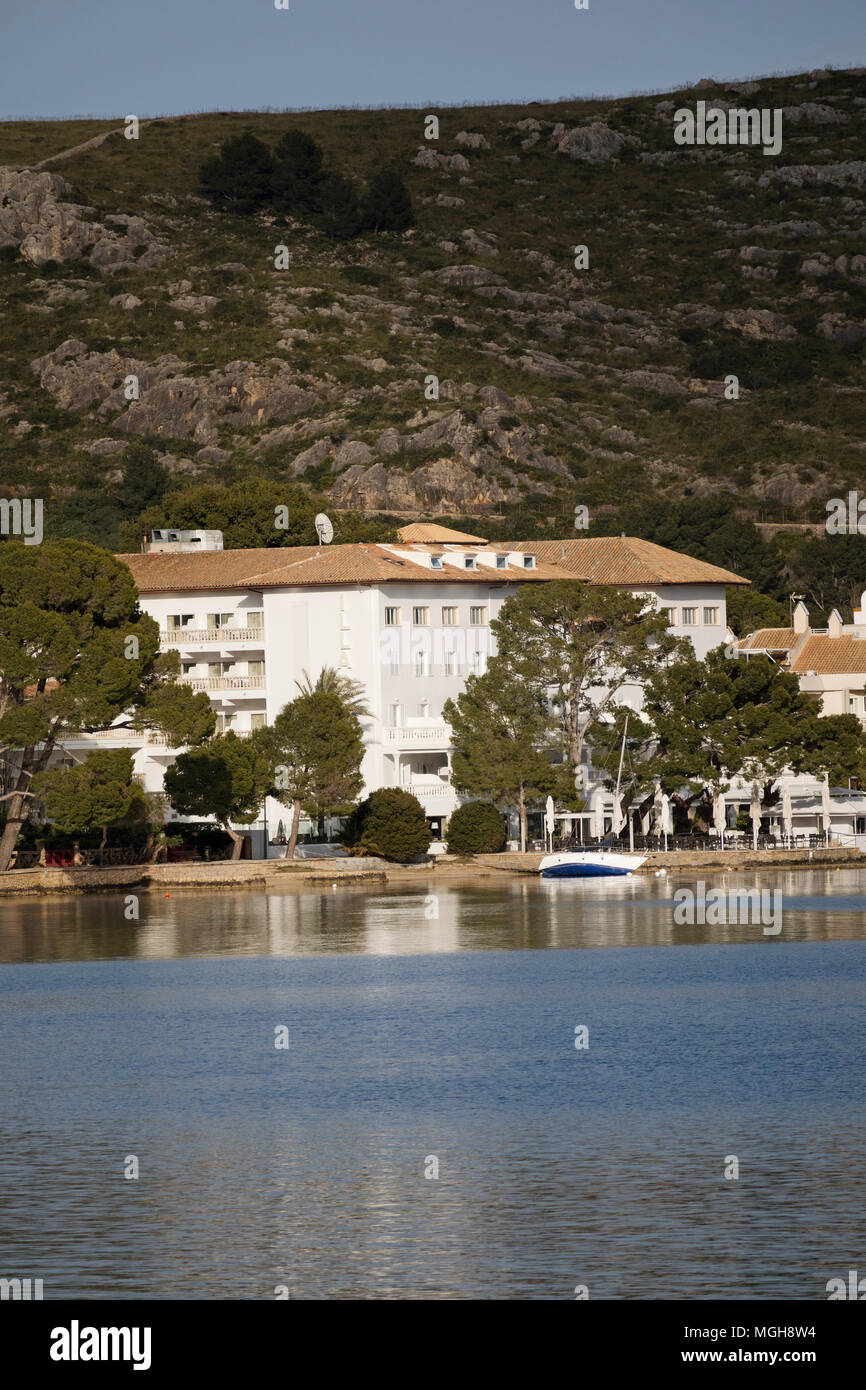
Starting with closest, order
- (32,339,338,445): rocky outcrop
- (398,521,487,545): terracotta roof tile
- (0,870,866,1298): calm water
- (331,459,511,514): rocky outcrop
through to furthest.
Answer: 1. (0,870,866,1298): calm water
2. (398,521,487,545): terracotta roof tile
3. (331,459,511,514): rocky outcrop
4. (32,339,338,445): rocky outcrop

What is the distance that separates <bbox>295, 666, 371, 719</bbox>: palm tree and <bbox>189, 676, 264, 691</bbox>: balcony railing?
2433mm

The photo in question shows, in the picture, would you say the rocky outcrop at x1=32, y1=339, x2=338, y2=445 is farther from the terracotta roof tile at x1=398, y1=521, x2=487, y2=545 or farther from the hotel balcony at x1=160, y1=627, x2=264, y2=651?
the hotel balcony at x1=160, y1=627, x2=264, y2=651

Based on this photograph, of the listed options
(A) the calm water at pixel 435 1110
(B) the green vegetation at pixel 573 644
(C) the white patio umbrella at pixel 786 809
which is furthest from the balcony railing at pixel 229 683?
(A) the calm water at pixel 435 1110

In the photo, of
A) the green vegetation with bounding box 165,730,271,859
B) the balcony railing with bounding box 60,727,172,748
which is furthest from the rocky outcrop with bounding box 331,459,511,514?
the green vegetation with bounding box 165,730,271,859

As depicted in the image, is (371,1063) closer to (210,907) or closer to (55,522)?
(210,907)

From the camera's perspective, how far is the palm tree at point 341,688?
99.1 metres

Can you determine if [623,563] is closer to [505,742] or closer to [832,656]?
[832,656]

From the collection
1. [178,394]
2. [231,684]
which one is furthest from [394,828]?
[178,394]

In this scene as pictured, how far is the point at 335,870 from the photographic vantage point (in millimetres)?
93062

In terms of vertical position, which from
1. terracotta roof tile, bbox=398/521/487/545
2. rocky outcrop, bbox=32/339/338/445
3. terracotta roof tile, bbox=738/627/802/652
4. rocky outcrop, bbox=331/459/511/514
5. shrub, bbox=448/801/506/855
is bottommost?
shrub, bbox=448/801/506/855

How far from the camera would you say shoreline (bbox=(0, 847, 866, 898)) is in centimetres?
8594

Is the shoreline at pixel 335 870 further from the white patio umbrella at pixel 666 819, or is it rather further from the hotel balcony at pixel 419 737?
the hotel balcony at pixel 419 737

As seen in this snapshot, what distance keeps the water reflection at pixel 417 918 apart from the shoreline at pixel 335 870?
0.59m
